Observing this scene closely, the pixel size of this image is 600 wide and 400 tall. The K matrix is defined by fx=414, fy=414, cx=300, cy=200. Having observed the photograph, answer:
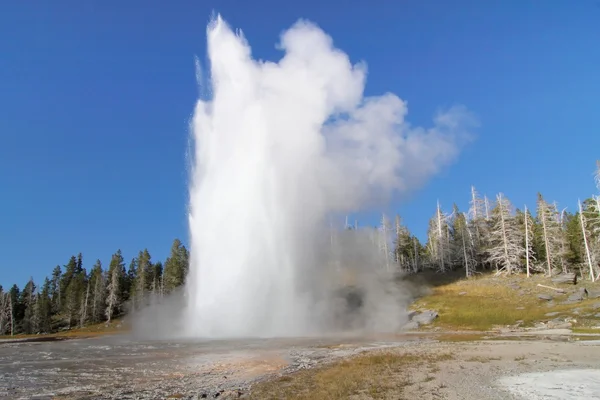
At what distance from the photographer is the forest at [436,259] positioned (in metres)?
76.6

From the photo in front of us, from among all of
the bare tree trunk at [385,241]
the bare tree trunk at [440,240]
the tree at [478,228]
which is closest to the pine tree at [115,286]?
the bare tree trunk at [385,241]

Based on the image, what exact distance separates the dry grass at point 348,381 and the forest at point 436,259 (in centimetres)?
5971

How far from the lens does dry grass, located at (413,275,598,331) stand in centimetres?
5219

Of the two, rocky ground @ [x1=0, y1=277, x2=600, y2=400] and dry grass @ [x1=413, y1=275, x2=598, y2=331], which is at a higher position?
dry grass @ [x1=413, y1=275, x2=598, y2=331]

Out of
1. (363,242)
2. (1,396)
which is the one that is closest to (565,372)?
(1,396)

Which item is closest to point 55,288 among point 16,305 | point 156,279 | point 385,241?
point 16,305

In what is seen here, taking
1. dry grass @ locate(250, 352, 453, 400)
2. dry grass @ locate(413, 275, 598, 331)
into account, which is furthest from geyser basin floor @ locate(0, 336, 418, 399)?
dry grass @ locate(413, 275, 598, 331)

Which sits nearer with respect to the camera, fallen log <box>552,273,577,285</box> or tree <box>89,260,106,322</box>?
fallen log <box>552,273,577,285</box>

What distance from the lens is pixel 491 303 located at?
60312 millimetres

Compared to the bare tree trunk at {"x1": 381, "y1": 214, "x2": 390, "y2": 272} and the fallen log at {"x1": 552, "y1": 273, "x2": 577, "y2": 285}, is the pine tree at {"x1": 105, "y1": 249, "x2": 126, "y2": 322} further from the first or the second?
the fallen log at {"x1": 552, "y1": 273, "x2": 577, "y2": 285}

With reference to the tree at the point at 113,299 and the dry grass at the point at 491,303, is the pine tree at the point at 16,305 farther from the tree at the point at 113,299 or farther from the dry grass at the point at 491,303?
the dry grass at the point at 491,303

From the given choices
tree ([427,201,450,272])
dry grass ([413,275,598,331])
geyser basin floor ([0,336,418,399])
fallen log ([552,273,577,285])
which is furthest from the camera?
tree ([427,201,450,272])

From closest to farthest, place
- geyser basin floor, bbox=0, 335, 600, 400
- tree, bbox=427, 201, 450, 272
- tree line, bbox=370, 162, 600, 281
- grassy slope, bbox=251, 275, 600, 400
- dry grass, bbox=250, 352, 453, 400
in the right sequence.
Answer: dry grass, bbox=250, 352, 453, 400
grassy slope, bbox=251, 275, 600, 400
geyser basin floor, bbox=0, 335, 600, 400
tree line, bbox=370, 162, 600, 281
tree, bbox=427, 201, 450, 272

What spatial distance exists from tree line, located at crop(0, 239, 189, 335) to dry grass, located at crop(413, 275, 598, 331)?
199 feet
